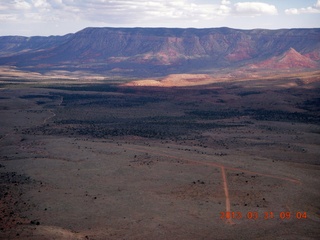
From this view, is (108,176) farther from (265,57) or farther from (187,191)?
(265,57)

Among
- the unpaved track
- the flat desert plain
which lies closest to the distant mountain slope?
the flat desert plain

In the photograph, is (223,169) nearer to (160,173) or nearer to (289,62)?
(160,173)

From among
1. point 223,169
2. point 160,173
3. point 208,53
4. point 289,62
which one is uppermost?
point 208,53

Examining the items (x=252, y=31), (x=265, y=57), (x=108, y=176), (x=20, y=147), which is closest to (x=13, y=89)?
(x=20, y=147)
